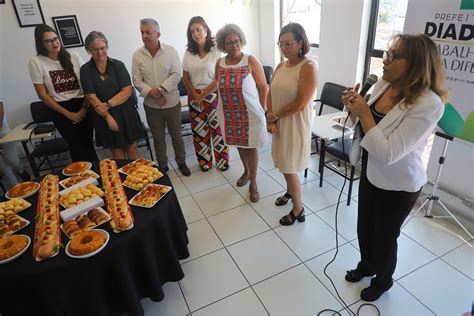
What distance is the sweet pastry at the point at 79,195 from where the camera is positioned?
173 centimetres

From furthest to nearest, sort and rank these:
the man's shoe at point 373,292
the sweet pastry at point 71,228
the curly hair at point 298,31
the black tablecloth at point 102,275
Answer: the curly hair at point 298,31, the man's shoe at point 373,292, the sweet pastry at point 71,228, the black tablecloth at point 102,275

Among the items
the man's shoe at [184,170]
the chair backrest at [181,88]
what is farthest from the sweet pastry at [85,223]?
the chair backrest at [181,88]

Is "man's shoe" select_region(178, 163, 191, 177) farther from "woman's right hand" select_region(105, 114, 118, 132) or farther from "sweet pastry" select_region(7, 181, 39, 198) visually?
"sweet pastry" select_region(7, 181, 39, 198)

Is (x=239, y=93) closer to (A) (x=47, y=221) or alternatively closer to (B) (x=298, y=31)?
(B) (x=298, y=31)

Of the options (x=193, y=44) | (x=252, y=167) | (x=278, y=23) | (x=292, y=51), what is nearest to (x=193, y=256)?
(x=252, y=167)

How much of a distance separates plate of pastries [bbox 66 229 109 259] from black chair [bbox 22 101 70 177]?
188cm

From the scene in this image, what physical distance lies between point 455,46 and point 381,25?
957 millimetres

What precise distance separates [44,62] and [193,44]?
1.34 metres

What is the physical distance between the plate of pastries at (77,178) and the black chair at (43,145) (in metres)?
1.17

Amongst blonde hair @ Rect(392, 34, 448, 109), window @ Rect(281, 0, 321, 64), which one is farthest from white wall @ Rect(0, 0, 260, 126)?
blonde hair @ Rect(392, 34, 448, 109)

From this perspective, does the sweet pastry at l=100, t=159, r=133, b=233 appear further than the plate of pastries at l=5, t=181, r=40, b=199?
No

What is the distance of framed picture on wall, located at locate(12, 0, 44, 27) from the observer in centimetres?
346

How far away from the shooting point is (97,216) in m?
1.60

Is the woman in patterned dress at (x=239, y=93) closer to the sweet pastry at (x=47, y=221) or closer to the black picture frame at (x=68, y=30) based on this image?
the sweet pastry at (x=47, y=221)
